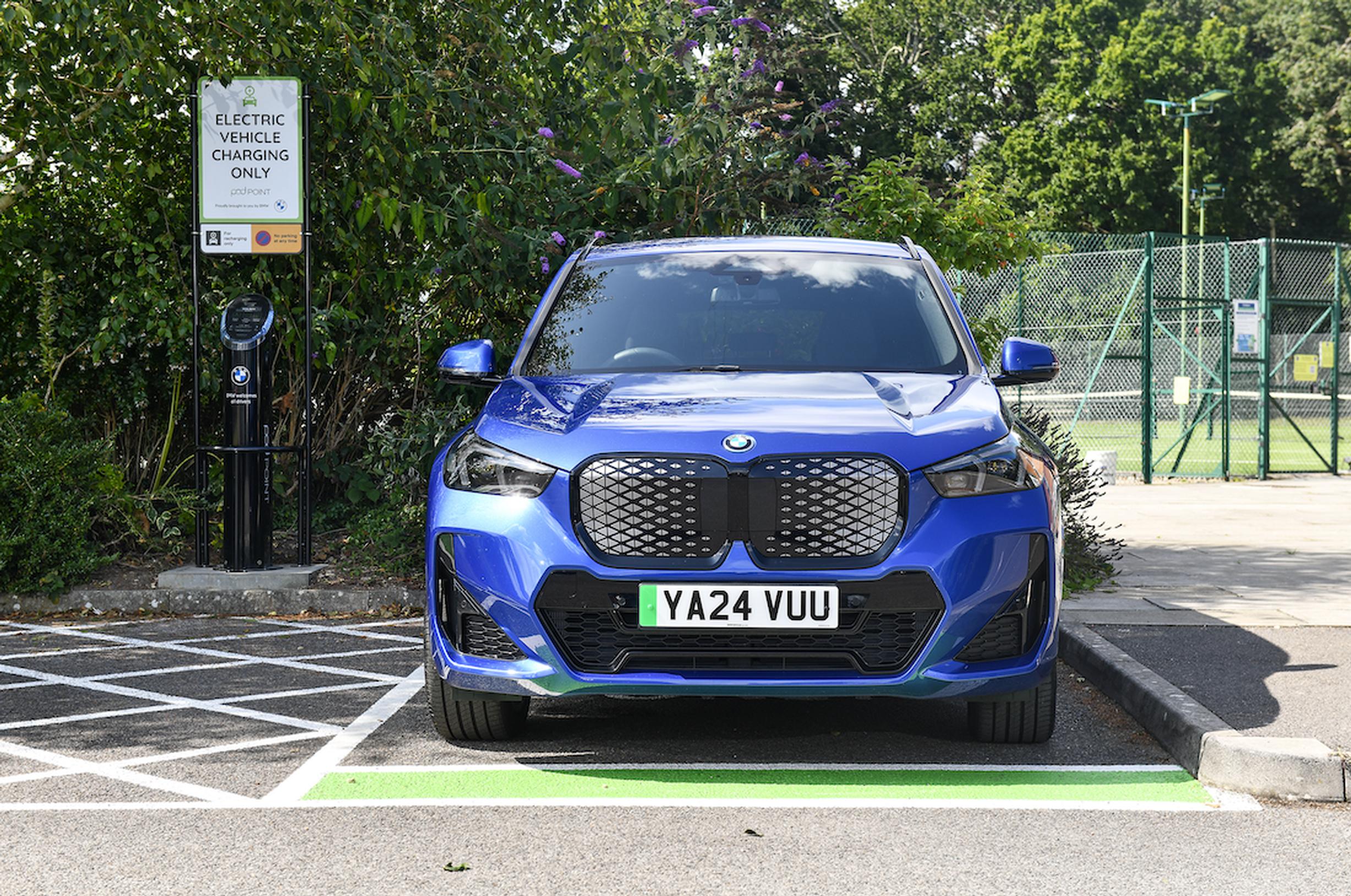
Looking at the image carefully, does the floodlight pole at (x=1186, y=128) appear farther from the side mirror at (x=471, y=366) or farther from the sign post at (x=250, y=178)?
the side mirror at (x=471, y=366)

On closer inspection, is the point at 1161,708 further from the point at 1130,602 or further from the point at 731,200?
the point at 731,200

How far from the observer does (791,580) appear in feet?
15.3

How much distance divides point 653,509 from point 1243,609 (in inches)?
182

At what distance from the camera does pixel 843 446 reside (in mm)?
4758

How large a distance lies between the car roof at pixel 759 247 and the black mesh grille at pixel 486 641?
2.07 metres

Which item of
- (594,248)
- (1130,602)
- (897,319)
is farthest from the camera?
(1130,602)

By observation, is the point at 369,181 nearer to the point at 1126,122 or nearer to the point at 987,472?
the point at 987,472

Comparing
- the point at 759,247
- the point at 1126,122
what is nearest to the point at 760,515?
the point at 759,247

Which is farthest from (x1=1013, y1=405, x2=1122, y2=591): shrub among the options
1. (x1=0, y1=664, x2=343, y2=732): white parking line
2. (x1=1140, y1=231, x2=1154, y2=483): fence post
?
(x1=1140, y1=231, x2=1154, y2=483): fence post

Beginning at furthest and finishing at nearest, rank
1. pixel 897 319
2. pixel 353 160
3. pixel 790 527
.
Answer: pixel 353 160 < pixel 897 319 < pixel 790 527

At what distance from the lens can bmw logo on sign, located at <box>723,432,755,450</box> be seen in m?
4.75

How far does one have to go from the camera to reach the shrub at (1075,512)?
29.9 ft

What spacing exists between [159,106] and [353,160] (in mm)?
1172

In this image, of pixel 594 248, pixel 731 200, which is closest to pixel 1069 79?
A: pixel 731 200
